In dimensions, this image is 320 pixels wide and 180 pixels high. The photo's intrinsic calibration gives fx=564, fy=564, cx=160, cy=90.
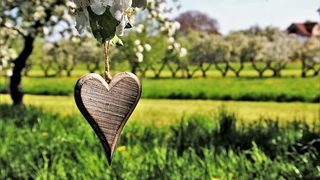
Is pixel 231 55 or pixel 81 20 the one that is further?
pixel 231 55

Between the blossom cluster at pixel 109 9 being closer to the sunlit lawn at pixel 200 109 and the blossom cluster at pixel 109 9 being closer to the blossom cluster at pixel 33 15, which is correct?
the blossom cluster at pixel 33 15

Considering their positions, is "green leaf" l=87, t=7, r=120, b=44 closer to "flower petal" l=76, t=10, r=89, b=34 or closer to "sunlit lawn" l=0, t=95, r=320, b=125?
"flower petal" l=76, t=10, r=89, b=34

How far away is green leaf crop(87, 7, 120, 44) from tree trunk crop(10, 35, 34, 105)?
35.6 ft

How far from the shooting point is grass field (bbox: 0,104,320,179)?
213 inches

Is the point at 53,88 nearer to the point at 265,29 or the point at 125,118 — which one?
the point at 125,118

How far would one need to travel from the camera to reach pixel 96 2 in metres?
1.42

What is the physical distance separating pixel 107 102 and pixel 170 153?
4665mm

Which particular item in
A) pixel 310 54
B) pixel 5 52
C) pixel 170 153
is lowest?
pixel 310 54

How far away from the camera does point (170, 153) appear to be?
622cm

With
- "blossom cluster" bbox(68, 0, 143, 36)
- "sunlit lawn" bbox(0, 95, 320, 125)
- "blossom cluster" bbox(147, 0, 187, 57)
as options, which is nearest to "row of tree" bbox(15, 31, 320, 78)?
"sunlit lawn" bbox(0, 95, 320, 125)

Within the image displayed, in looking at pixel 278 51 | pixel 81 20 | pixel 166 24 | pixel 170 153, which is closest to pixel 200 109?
pixel 166 24

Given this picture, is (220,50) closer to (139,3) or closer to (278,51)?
(278,51)

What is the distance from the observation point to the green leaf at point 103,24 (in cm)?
148

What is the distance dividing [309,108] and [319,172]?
13.8 meters
